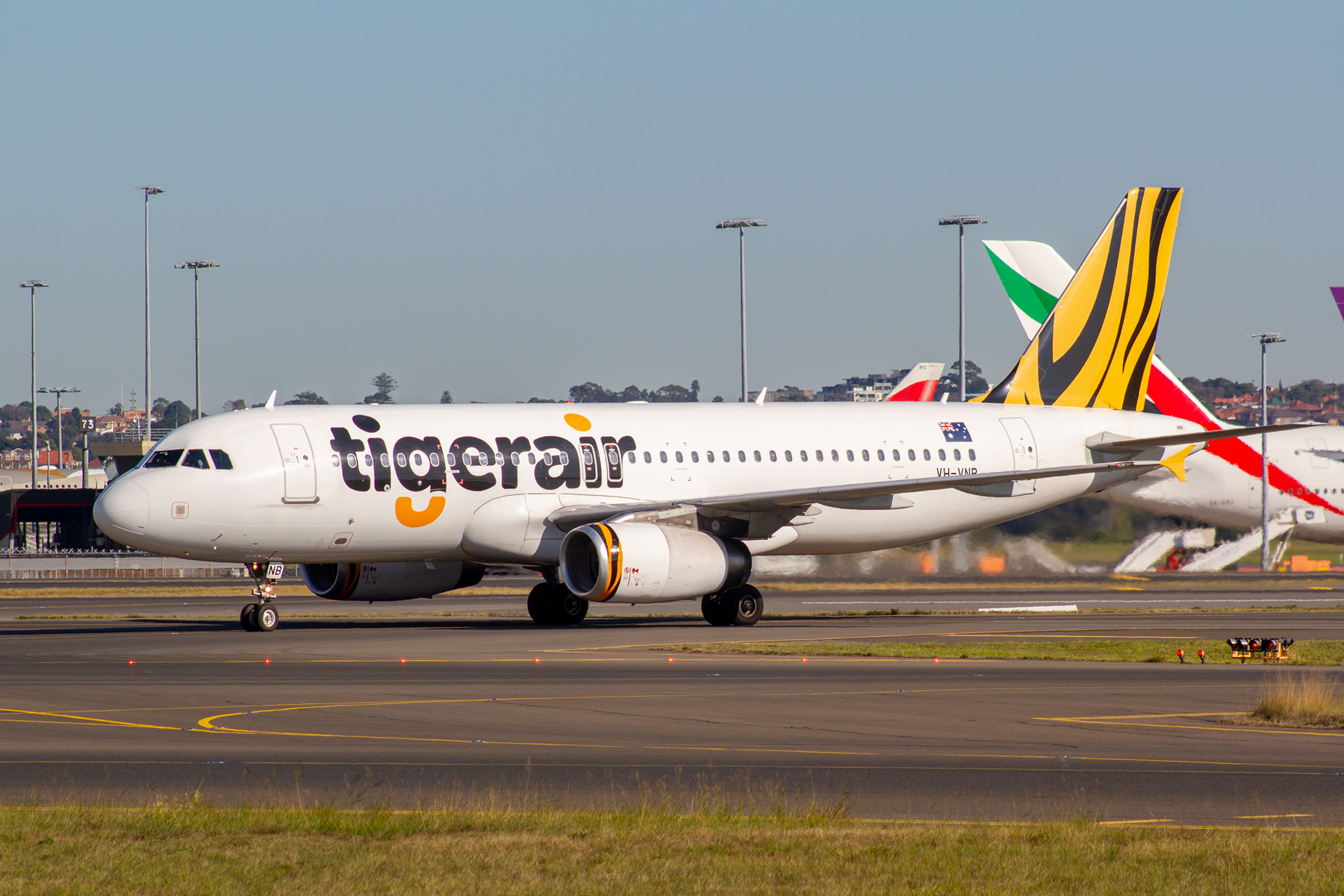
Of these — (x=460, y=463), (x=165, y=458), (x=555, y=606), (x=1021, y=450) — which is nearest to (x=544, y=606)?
(x=555, y=606)

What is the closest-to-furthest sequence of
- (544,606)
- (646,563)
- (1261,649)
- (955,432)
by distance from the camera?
(1261,649), (646,563), (544,606), (955,432)

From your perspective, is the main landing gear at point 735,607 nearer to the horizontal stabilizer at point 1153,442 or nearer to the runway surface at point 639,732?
the runway surface at point 639,732

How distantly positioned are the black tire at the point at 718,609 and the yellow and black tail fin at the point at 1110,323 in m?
11.5

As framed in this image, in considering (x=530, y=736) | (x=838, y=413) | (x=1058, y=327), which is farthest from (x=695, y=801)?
(x=1058, y=327)

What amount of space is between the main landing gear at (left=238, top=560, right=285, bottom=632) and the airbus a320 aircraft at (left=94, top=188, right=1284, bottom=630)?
49 millimetres

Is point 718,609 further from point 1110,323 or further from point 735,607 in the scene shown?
point 1110,323

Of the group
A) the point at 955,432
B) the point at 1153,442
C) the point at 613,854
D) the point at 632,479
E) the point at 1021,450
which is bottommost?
the point at 613,854

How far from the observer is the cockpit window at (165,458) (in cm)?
3331

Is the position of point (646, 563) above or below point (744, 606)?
above

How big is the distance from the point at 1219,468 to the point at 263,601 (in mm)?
46136

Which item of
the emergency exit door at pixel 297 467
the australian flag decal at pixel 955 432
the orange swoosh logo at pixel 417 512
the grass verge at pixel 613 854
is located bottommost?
the grass verge at pixel 613 854

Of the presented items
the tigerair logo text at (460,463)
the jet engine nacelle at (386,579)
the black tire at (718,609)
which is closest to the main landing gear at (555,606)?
the jet engine nacelle at (386,579)

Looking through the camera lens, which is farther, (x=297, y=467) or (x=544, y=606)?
(x=544, y=606)

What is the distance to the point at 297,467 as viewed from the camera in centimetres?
3359
